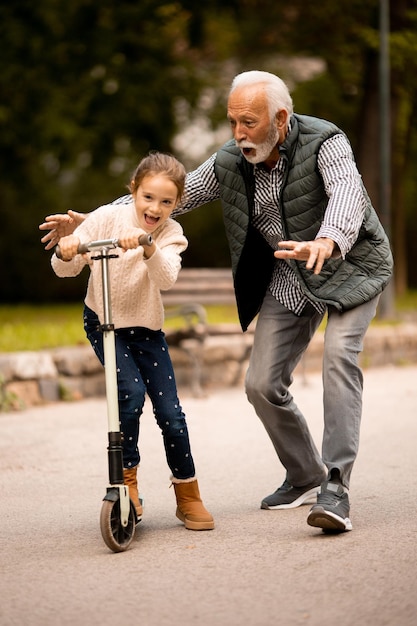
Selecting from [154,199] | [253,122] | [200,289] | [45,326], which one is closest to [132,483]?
[154,199]

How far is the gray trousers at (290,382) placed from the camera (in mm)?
4754

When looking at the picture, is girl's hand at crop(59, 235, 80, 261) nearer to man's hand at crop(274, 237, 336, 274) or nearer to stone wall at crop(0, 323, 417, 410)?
man's hand at crop(274, 237, 336, 274)

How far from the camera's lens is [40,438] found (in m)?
7.40

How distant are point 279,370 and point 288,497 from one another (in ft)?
2.07

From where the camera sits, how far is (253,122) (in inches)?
183

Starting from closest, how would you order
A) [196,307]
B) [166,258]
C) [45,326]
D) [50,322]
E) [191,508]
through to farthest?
[166,258]
[191,508]
[196,307]
[45,326]
[50,322]

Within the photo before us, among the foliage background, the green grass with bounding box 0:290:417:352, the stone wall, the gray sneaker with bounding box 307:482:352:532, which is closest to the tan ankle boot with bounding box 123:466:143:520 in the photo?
the gray sneaker with bounding box 307:482:352:532

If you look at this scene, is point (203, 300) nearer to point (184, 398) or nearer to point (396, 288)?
point (184, 398)

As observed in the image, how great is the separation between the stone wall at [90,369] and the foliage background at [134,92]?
6.81 m

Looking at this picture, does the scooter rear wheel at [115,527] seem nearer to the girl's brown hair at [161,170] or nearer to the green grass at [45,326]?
the girl's brown hair at [161,170]

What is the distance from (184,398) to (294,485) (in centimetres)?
411

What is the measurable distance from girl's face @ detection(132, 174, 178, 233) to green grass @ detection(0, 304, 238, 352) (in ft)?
17.0

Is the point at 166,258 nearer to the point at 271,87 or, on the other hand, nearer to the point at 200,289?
the point at 271,87

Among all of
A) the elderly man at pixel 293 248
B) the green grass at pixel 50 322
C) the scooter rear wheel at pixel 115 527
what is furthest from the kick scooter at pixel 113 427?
the green grass at pixel 50 322
